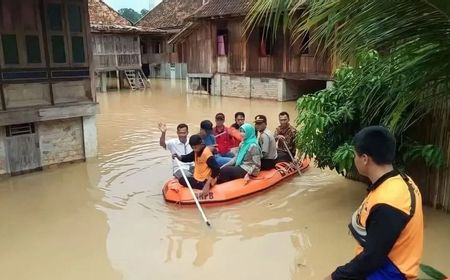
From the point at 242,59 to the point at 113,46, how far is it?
9.36 m

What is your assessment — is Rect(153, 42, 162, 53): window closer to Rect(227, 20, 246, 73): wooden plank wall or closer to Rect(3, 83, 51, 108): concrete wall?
Rect(227, 20, 246, 73): wooden plank wall

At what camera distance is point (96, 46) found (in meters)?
24.6

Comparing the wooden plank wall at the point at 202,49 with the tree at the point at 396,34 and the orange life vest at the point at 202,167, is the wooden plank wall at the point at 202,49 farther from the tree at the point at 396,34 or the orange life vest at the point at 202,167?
the tree at the point at 396,34

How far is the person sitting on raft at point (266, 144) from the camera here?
23.2ft

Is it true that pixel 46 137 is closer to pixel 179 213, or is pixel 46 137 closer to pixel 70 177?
pixel 70 177

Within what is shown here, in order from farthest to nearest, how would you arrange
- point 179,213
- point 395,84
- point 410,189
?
point 179,213 → point 395,84 → point 410,189

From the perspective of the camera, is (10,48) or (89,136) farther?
(89,136)

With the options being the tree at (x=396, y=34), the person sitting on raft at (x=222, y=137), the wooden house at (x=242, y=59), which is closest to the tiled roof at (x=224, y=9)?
the wooden house at (x=242, y=59)

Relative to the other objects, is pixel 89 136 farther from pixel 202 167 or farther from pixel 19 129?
pixel 202 167

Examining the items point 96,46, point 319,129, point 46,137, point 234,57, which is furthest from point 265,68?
point 319,129

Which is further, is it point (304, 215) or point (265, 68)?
point (265, 68)

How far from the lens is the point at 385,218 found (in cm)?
190

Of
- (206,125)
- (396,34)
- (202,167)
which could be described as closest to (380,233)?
(396,34)

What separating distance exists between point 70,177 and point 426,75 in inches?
290
